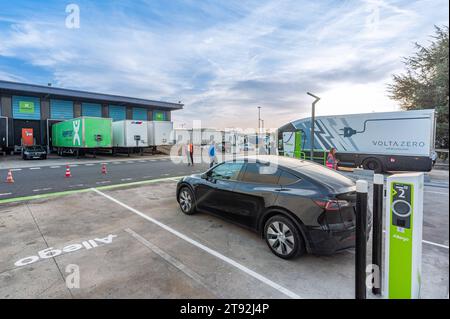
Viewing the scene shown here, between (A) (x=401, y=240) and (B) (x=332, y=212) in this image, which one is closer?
(A) (x=401, y=240)

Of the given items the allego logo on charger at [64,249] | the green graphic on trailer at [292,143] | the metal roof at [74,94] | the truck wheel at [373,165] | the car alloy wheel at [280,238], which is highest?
the metal roof at [74,94]

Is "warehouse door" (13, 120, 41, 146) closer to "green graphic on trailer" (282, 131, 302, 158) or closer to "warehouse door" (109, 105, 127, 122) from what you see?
"warehouse door" (109, 105, 127, 122)

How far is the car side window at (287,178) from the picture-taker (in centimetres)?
366

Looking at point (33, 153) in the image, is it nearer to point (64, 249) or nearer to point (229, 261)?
point (64, 249)

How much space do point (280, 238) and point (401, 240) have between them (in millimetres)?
1549

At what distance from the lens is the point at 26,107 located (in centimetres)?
2673

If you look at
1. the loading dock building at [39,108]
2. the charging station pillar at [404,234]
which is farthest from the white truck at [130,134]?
the charging station pillar at [404,234]

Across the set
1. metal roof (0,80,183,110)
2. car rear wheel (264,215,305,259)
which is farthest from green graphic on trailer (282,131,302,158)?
metal roof (0,80,183,110)

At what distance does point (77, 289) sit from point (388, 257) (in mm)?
3456

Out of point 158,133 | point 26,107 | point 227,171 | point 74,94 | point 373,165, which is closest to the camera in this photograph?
point 227,171

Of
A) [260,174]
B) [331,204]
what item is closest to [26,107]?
[260,174]

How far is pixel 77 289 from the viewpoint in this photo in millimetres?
2818

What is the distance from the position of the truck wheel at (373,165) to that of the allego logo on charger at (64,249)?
40.3ft

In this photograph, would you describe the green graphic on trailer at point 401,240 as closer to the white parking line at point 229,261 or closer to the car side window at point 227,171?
the white parking line at point 229,261
